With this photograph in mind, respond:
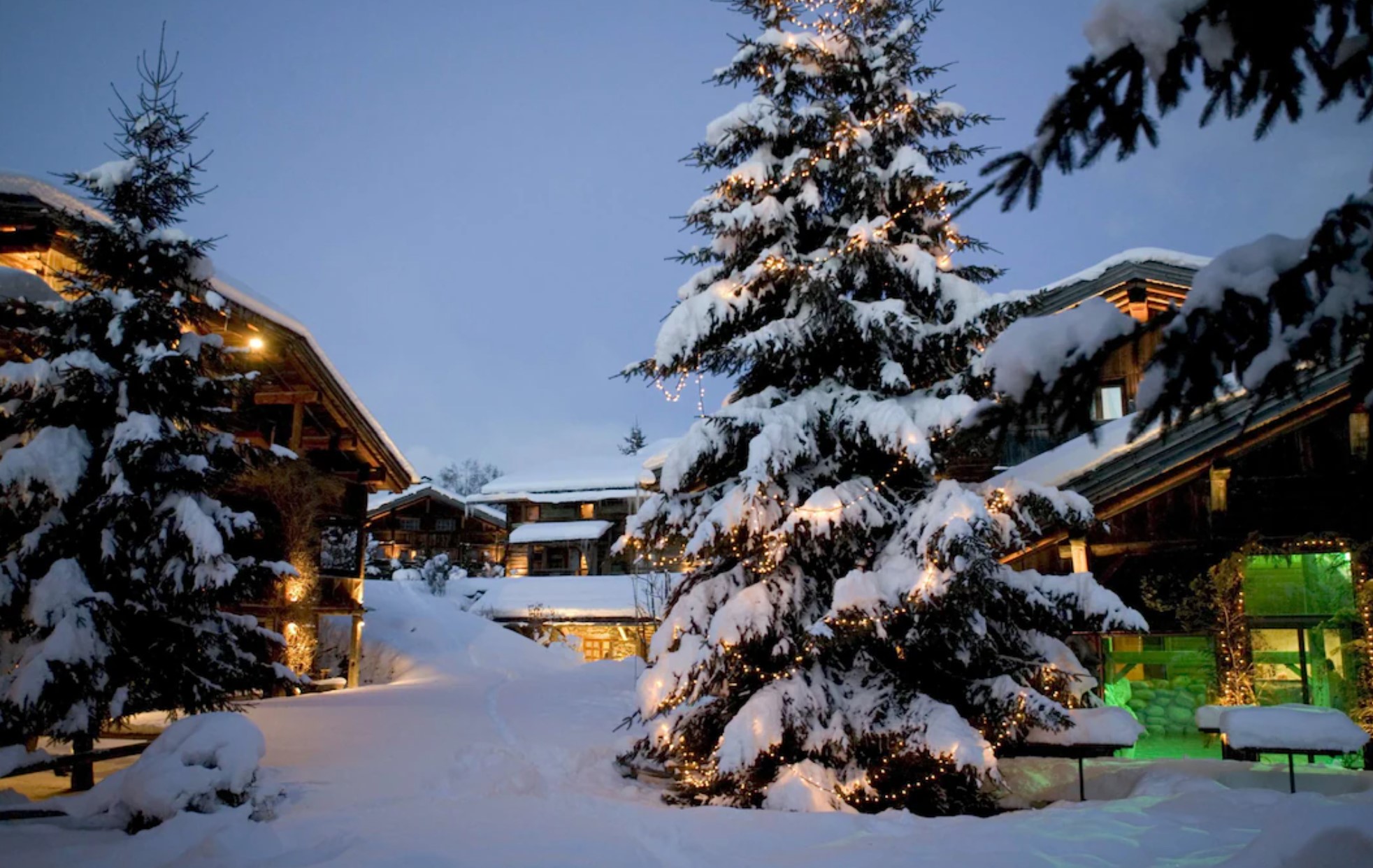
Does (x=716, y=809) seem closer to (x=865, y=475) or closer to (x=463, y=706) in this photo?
(x=865, y=475)

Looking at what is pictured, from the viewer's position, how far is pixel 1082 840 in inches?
247

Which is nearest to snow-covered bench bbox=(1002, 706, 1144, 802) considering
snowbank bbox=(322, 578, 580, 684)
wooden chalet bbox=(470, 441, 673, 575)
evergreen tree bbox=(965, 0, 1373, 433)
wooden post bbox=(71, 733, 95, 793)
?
evergreen tree bbox=(965, 0, 1373, 433)

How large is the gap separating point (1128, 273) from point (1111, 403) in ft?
7.52

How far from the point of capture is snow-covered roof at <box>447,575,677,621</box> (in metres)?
33.4

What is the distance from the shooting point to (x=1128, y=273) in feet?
48.5

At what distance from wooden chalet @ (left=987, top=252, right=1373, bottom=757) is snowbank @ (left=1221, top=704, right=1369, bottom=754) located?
242 centimetres

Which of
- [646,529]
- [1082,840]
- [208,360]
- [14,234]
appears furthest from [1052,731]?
[14,234]

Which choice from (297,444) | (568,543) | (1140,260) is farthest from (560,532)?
(1140,260)

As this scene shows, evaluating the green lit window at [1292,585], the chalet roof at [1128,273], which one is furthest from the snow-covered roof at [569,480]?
the green lit window at [1292,585]

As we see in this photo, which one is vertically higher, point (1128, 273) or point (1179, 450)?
point (1128, 273)

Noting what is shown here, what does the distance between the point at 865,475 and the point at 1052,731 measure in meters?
3.01

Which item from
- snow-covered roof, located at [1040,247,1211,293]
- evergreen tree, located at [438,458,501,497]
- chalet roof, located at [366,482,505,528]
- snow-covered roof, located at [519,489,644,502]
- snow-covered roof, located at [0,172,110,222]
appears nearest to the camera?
snow-covered roof, located at [0,172,110,222]

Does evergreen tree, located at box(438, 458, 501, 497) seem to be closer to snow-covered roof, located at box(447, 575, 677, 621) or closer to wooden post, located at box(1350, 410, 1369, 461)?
snow-covered roof, located at box(447, 575, 677, 621)

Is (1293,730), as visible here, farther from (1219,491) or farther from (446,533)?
(446,533)
